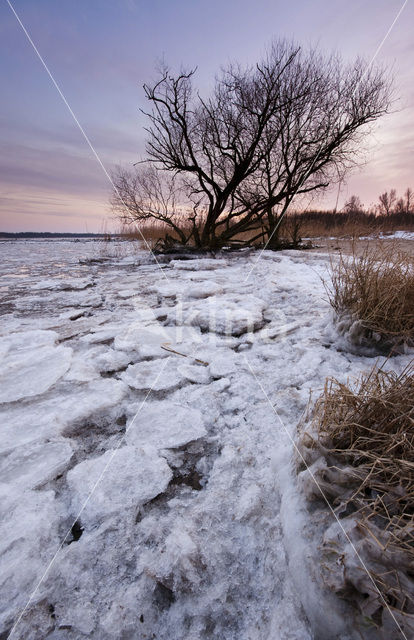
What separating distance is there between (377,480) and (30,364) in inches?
77.6

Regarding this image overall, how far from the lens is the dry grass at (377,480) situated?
56 cm

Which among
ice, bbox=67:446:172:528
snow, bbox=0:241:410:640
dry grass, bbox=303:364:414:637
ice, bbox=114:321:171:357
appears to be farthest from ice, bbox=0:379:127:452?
dry grass, bbox=303:364:414:637

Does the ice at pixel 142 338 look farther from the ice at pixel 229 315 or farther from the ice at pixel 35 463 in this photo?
the ice at pixel 35 463

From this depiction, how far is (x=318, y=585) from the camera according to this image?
2.13ft

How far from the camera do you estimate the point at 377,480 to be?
719 millimetres

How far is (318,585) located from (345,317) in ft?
5.54

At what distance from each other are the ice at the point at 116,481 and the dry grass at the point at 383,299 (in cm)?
158

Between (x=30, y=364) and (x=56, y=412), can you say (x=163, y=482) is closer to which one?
(x=56, y=412)

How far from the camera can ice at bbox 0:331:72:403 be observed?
1562mm

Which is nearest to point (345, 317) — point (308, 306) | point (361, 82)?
point (308, 306)

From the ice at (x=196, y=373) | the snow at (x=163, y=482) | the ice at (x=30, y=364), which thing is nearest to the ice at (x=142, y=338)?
the snow at (x=163, y=482)

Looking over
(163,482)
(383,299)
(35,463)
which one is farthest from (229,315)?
(35,463)

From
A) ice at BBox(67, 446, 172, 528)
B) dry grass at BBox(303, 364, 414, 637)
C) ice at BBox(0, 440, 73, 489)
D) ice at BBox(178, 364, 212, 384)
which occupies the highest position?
dry grass at BBox(303, 364, 414, 637)

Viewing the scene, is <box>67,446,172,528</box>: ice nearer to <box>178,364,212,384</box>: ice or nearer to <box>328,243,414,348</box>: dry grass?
<box>178,364,212,384</box>: ice
